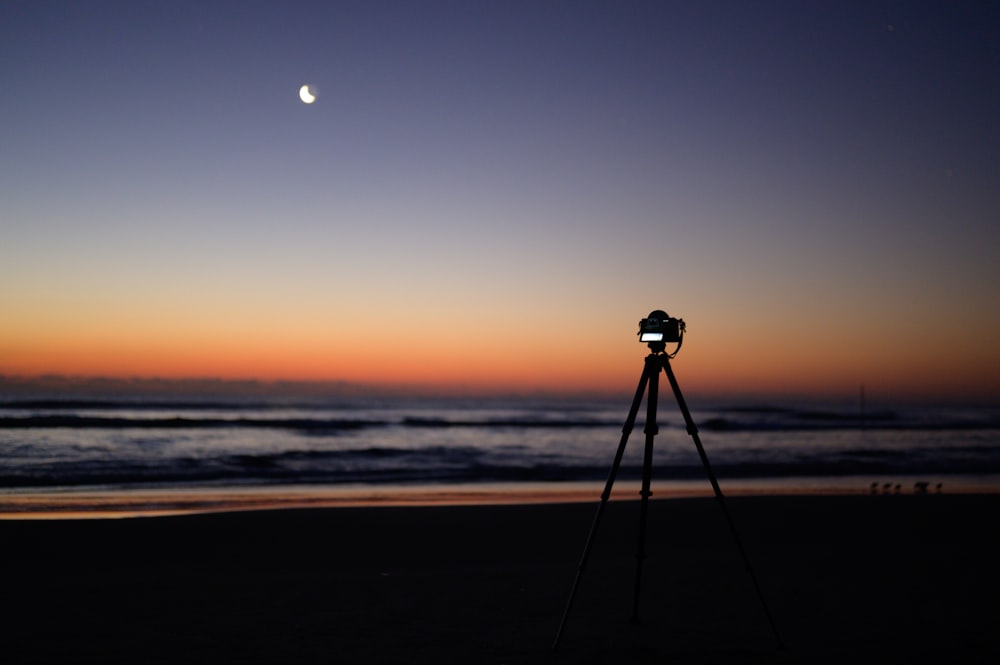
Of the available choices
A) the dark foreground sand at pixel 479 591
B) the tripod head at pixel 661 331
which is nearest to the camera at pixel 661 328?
the tripod head at pixel 661 331

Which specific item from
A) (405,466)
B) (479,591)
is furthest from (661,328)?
(405,466)

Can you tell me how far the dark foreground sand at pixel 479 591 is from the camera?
479cm

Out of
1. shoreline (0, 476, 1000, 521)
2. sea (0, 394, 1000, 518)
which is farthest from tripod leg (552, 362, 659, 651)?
shoreline (0, 476, 1000, 521)

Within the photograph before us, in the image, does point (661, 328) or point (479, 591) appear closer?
point (661, 328)

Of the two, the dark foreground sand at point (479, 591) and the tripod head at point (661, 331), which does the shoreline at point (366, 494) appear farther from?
the tripod head at point (661, 331)

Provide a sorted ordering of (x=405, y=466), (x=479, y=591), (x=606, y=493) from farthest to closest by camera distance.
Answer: (x=405, y=466) < (x=479, y=591) < (x=606, y=493)

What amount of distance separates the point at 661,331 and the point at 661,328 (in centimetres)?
2

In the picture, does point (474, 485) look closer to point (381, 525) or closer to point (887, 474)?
point (381, 525)

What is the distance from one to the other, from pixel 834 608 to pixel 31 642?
17.9 feet

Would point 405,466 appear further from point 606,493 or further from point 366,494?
point 606,493

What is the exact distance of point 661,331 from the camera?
5.02m

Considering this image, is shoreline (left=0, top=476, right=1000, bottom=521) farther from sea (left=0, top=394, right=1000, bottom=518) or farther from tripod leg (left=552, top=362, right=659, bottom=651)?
tripod leg (left=552, top=362, right=659, bottom=651)

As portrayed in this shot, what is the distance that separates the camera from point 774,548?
8.93 metres

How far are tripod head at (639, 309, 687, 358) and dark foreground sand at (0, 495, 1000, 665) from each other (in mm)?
1857
